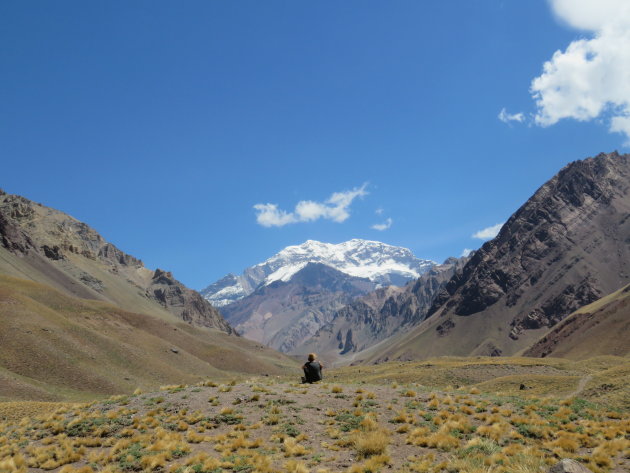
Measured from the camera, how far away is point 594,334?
14512cm

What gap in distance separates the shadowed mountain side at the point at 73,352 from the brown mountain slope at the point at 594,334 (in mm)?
109026

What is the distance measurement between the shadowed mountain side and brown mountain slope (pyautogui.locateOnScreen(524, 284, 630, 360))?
109 metres

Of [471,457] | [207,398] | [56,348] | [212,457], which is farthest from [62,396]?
[471,457]

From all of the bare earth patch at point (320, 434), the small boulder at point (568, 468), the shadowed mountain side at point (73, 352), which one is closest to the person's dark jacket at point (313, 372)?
the bare earth patch at point (320, 434)

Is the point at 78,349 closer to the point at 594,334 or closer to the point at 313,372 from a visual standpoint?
the point at 313,372

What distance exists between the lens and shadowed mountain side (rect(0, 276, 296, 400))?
2621 inches

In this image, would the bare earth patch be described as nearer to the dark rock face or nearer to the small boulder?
the small boulder

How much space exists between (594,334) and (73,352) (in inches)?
5871

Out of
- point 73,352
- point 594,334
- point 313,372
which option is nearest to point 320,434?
point 313,372

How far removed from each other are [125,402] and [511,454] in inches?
779

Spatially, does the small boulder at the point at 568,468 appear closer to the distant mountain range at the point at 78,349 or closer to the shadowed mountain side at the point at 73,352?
the shadowed mountain side at the point at 73,352

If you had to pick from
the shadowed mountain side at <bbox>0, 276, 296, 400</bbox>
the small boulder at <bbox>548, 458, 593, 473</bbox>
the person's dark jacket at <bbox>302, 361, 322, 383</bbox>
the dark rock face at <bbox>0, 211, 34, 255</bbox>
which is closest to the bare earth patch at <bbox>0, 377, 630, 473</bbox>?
the small boulder at <bbox>548, 458, 593, 473</bbox>

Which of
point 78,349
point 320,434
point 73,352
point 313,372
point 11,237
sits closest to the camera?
point 320,434

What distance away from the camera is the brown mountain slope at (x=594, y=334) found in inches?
5212
